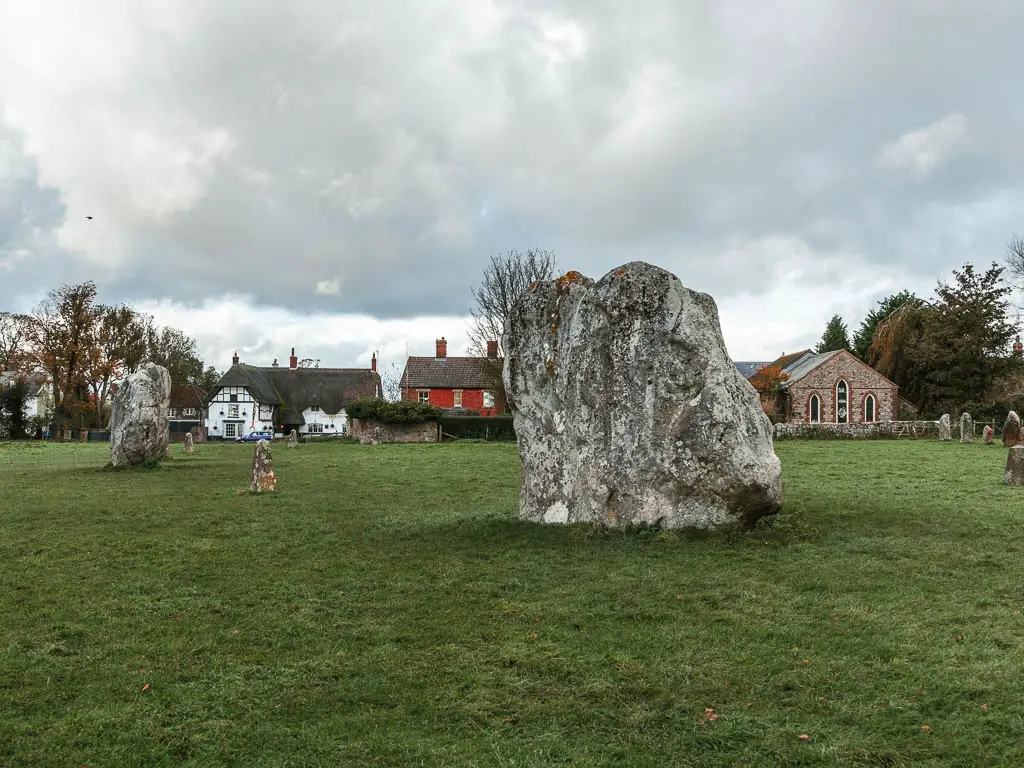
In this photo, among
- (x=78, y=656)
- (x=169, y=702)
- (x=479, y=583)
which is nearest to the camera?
(x=169, y=702)

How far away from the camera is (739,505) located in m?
9.52

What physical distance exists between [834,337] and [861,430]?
3321 centimetres

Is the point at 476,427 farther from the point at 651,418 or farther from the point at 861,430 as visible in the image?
the point at 651,418

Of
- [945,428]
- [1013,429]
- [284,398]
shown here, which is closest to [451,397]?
[284,398]

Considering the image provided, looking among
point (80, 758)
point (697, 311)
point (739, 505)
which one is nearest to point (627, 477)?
point (739, 505)

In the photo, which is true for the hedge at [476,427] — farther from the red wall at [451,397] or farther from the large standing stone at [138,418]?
the large standing stone at [138,418]

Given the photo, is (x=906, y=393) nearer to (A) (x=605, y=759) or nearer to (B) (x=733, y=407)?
(B) (x=733, y=407)

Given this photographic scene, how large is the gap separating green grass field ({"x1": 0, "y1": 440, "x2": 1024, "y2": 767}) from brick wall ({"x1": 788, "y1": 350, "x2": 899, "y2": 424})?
137ft

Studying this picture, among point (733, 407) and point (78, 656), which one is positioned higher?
point (733, 407)

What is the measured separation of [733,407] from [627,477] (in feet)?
5.34

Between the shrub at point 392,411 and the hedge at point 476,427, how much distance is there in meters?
1.61

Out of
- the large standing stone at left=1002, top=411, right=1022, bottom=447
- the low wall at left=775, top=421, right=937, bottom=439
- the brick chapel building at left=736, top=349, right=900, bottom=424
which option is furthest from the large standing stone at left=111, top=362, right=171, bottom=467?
the brick chapel building at left=736, top=349, right=900, bottom=424

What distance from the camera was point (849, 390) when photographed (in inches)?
2015

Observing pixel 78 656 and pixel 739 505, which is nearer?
pixel 78 656
